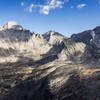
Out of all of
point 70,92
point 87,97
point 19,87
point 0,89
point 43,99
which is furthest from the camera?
point 0,89

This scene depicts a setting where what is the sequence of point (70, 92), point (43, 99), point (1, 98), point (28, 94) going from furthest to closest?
1. point (1, 98)
2. point (28, 94)
3. point (43, 99)
4. point (70, 92)

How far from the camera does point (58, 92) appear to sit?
228 feet

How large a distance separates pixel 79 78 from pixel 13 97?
42115mm

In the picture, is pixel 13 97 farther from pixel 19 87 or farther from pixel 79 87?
pixel 79 87

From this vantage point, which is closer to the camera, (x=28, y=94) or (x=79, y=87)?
(x=79, y=87)

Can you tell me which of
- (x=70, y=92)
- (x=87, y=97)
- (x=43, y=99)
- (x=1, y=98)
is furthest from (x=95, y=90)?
(x=1, y=98)

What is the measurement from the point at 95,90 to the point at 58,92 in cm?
1603

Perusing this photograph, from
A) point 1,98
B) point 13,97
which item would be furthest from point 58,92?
point 1,98

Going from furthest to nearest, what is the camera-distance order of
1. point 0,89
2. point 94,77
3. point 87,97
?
point 0,89
point 94,77
point 87,97

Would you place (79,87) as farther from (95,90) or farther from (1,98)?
(1,98)

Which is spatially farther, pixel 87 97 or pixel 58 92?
pixel 58 92

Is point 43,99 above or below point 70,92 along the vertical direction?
below

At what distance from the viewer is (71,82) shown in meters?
71.8

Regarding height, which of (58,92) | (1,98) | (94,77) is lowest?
(1,98)
